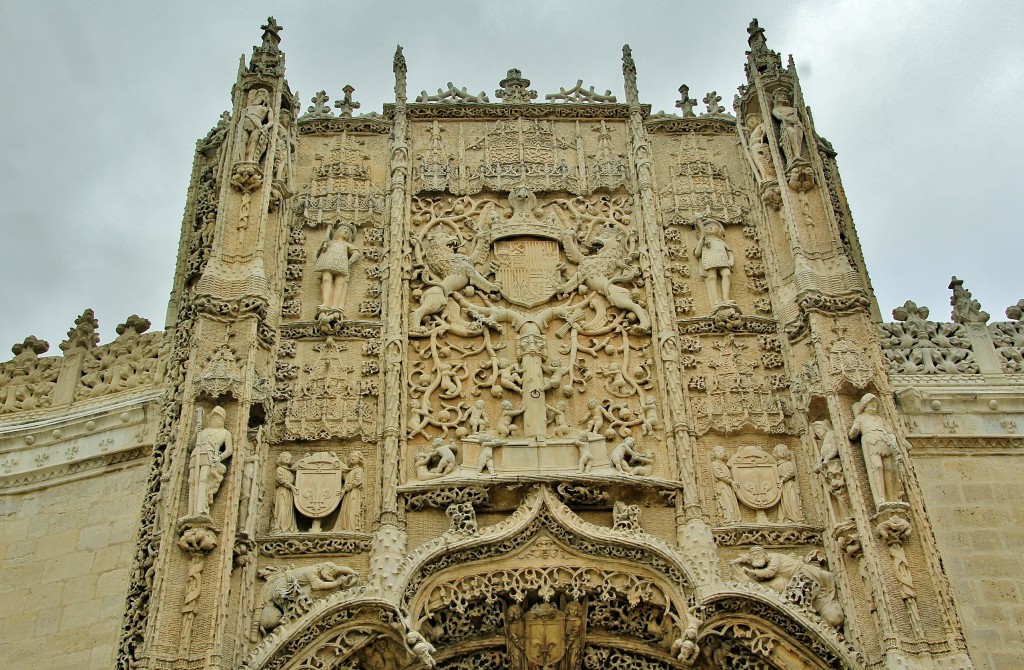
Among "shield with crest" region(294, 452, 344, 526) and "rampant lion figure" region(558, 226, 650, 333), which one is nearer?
"shield with crest" region(294, 452, 344, 526)

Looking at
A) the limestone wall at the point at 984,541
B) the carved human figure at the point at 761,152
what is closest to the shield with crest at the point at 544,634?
the limestone wall at the point at 984,541

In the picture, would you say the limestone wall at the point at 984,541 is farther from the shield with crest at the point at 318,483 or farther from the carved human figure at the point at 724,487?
the shield with crest at the point at 318,483

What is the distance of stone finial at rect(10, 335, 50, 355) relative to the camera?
11977 millimetres

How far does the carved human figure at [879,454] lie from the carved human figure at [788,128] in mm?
3148

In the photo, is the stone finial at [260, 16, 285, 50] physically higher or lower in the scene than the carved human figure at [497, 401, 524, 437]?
higher

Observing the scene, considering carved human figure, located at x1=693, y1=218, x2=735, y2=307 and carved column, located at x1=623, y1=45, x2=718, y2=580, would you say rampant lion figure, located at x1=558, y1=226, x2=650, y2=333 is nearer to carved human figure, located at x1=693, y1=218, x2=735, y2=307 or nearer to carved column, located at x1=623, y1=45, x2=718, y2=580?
carved column, located at x1=623, y1=45, x2=718, y2=580

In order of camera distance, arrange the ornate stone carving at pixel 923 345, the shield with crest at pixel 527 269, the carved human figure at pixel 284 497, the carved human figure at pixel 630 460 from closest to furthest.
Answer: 1. the carved human figure at pixel 284 497
2. the carved human figure at pixel 630 460
3. the ornate stone carving at pixel 923 345
4. the shield with crest at pixel 527 269

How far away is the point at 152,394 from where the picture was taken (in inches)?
441

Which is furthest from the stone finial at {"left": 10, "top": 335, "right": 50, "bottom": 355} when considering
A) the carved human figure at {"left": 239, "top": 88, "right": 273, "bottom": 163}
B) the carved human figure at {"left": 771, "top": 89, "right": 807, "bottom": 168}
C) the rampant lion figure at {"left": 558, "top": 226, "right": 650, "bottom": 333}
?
the carved human figure at {"left": 771, "top": 89, "right": 807, "bottom": 168}

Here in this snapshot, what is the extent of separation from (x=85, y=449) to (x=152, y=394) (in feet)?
2.52

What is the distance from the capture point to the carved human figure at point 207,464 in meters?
9.54

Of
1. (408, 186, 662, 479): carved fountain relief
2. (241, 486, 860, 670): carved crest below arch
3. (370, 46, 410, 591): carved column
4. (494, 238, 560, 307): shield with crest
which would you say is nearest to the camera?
(241, 486, 860, 670): carved crest below arch

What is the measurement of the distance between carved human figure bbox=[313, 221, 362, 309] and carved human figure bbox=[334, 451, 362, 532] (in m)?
1.70

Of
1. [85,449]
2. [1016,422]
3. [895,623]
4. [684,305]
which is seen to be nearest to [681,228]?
[684,305]
